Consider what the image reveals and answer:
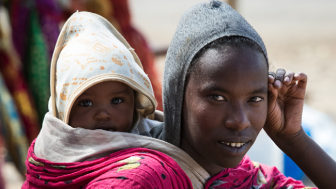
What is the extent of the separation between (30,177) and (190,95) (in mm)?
678

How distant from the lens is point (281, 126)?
5.50 feet

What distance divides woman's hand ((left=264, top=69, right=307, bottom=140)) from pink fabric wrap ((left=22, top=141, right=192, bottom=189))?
0.55m

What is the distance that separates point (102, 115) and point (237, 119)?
0.56 m

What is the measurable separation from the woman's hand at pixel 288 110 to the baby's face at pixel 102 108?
61 centimetres

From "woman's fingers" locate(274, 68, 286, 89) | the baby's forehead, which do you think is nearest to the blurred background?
"woman's fingers" locate(274, 68, 286, 89)

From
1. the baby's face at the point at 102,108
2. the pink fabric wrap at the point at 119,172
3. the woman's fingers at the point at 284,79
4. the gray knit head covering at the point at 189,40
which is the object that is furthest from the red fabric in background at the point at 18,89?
the woman's fingers at the point at 284,79

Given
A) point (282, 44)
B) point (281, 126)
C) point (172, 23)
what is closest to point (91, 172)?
point (281, 126)

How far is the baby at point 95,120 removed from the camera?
1.26 m

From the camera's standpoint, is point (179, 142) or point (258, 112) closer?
point (258, 112)

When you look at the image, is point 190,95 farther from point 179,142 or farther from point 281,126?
point 281,126

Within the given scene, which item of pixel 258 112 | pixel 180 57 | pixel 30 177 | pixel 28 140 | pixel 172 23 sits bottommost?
pixel 172 23

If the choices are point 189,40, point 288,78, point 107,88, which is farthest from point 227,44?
point 107,88

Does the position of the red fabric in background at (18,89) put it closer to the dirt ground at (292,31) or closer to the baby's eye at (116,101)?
the baby's eye at (116,101)

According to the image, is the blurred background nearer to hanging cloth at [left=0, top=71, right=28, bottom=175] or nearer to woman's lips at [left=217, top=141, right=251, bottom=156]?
hanging cloth at [left=0, top=71, right=28, bottom=175]
